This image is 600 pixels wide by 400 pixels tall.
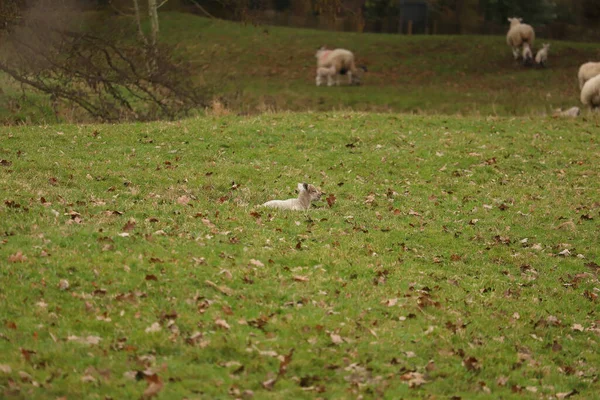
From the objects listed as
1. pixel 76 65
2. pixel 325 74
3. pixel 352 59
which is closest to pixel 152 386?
pixel 76 65

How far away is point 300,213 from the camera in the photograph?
530 inches

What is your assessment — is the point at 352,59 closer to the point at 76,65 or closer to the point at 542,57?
the point at 542,57

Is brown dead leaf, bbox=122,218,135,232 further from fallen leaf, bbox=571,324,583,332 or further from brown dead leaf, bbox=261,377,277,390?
fallen leaf, bbox=571,324,583,332

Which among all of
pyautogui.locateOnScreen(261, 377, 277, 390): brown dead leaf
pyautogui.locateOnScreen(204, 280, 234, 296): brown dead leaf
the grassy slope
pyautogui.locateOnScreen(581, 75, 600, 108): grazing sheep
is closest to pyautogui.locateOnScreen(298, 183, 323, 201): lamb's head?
pyautogui.locateOnScreen(204, 280, 234, 296): brown dead leaf

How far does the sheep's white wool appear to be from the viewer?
3900cm

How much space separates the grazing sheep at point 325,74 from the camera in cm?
3894

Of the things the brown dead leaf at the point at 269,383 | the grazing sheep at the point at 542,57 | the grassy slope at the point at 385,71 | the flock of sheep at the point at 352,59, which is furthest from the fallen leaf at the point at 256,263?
the grazing sheep at the point at 542,57

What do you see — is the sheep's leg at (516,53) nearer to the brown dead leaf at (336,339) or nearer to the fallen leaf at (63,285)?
the brown dead leaf at (336,339)

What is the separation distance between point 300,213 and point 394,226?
1.55 metres

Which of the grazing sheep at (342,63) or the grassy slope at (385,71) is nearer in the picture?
the grassy slope at (385,71)

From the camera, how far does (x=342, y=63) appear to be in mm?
39000

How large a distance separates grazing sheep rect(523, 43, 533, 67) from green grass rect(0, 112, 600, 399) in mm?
24823

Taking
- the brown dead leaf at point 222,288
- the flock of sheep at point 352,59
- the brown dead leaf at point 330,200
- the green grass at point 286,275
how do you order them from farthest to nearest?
1. the flock of sheep at point 352,59
2. the brown dead leaf at point 330,200
3. the brown dead leaf at point 222,288
4. the green grass at point 286,275

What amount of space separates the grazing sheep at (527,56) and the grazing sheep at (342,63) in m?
8.94
